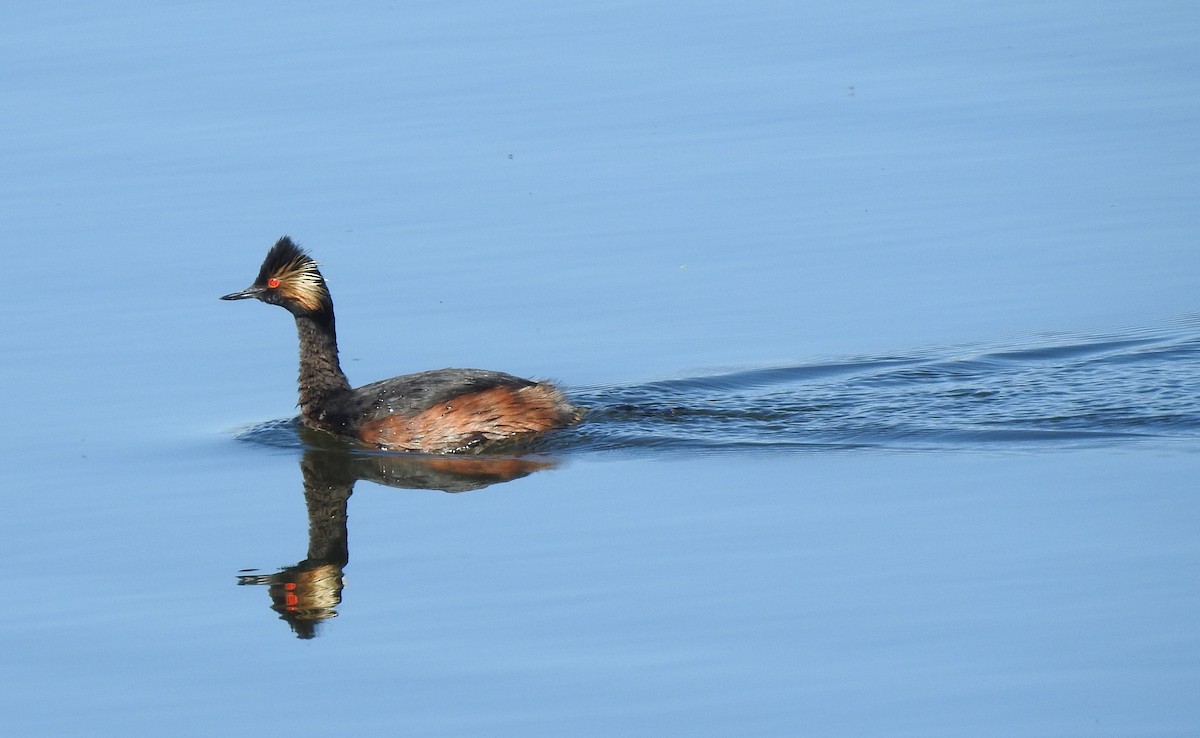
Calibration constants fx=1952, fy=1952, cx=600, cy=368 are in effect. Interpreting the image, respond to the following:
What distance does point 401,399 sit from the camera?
13250 mm

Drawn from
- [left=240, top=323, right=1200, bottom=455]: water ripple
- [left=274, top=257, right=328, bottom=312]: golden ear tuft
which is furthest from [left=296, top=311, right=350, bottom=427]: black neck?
[left=240, top=323, right=1200, bottom=455]: water ripple

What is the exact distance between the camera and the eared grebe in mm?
13219

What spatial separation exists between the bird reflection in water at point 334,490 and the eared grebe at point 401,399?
0.59 ft

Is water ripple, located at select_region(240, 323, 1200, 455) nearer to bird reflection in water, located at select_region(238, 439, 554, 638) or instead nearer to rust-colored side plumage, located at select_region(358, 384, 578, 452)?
rust-colored side plumage, located at select_region(358, 384, 578, 452)

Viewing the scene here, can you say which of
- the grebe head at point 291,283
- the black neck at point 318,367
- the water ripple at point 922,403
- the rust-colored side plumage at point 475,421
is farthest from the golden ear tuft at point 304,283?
the rust-colored side plumage at point 475,421

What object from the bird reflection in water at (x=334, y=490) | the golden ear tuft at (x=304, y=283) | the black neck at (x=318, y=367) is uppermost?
the golden ear tuft at (x=304, y=283)

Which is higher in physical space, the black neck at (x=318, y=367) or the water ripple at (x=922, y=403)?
the black neck at (x=318, y=367)

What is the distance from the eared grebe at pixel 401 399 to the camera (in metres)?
13.2

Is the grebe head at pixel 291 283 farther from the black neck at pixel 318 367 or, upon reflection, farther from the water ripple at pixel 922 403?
the water ripple at pixel 922 403

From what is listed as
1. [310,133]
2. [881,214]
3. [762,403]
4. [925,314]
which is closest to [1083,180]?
[881,214]

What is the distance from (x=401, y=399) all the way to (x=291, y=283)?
4.55 feet

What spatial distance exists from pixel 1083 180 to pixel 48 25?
12.5 metres

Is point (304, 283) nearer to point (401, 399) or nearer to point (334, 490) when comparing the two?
point (401, 399)

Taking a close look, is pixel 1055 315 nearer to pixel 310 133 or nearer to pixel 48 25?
pixel 310 133
